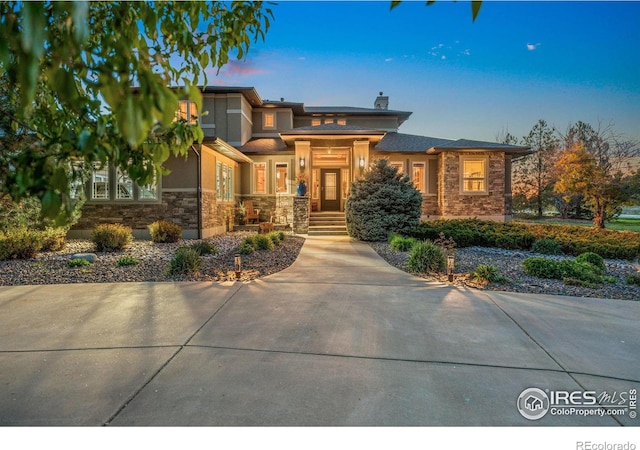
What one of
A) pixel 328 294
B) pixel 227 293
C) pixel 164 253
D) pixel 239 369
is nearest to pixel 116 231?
pixel 164 253

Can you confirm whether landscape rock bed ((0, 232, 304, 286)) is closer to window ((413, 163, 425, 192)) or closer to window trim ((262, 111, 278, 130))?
window ((413, 163, 425, 192))

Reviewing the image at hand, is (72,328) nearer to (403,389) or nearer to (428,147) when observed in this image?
(403,389)

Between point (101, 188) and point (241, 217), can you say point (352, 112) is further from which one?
point (101, 188)

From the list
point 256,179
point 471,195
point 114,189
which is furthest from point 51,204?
point 471,195

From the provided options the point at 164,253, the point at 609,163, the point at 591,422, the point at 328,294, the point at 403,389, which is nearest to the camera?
the point at 591,422

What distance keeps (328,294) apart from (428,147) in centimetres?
1471

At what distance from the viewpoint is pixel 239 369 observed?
2879 mm

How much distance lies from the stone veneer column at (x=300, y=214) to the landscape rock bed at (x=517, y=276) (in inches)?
193

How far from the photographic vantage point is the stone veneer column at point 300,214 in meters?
14.5

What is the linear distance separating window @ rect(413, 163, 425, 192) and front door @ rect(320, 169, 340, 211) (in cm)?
379

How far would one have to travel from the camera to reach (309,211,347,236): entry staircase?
47.2ft

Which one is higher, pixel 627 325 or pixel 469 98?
pixel 469 98

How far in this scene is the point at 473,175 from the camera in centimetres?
1734

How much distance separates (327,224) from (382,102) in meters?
11.7
